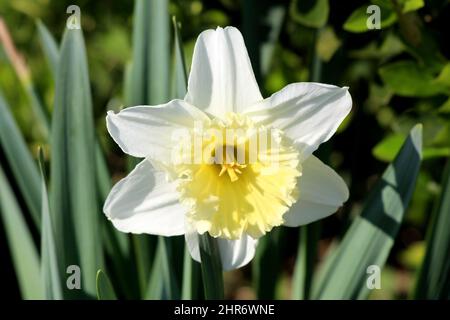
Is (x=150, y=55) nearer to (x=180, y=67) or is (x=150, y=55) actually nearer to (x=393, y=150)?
(x=180, y=67)

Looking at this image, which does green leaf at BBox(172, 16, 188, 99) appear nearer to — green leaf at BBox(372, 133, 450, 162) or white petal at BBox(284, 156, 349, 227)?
white petal at BBox(284, 156, 349, 227)

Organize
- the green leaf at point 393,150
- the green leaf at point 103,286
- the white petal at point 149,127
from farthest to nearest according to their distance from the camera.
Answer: the green leaf at point 393,150, the green leaf at point 103,286, the white petal at point 149,127

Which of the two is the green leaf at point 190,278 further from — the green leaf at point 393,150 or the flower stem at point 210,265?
the green leaf at point 393,150

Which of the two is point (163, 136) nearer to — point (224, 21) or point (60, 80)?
point (60, 80)

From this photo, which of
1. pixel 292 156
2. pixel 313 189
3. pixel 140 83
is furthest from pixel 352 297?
pixel 140 83

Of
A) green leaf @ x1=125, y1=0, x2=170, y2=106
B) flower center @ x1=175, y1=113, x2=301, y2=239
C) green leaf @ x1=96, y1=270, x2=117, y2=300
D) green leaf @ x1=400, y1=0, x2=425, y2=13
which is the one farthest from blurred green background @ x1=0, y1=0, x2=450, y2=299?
green leaf @ x1=96, y1=270, x2=117, y2=300

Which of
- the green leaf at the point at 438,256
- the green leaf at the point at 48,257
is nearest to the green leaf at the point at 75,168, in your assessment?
the green leaf at the point at 48,257

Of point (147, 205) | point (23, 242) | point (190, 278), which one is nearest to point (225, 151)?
point (147, 205)

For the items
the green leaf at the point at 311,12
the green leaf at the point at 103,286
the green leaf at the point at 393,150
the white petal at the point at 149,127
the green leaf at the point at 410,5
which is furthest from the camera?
the green leaf at the point at 393,150
